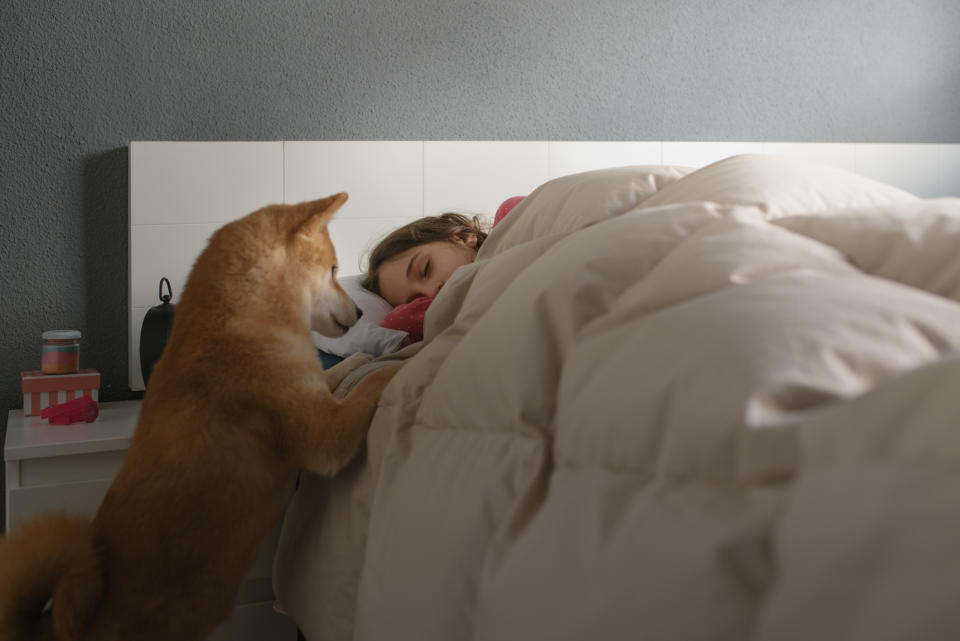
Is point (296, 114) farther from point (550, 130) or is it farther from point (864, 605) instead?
point (864, 605)

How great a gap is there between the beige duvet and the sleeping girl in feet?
2.78

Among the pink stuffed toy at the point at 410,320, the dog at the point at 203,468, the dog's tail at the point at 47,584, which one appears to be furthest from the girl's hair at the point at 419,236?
the dog's tail at the point at 47,584

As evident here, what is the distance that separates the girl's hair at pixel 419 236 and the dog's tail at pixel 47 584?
3.59 feet

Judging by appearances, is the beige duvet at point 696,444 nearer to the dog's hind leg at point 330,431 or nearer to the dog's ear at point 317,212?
the dog's hind leg at point 330,431

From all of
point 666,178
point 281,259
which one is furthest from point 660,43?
point 281,259

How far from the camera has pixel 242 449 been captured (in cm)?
102

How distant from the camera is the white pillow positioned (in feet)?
5.10

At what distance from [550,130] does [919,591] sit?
2396 mm

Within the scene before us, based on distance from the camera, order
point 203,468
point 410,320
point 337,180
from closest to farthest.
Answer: point 203,468, point 410,320, point 337,180

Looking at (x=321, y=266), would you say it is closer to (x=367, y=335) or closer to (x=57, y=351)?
(x=367, y=335)

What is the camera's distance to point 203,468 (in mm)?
991

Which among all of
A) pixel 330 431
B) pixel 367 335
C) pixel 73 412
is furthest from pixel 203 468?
pixel 73 412

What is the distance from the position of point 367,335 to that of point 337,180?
0.85 m

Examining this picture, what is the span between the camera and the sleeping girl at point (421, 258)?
1.77m
